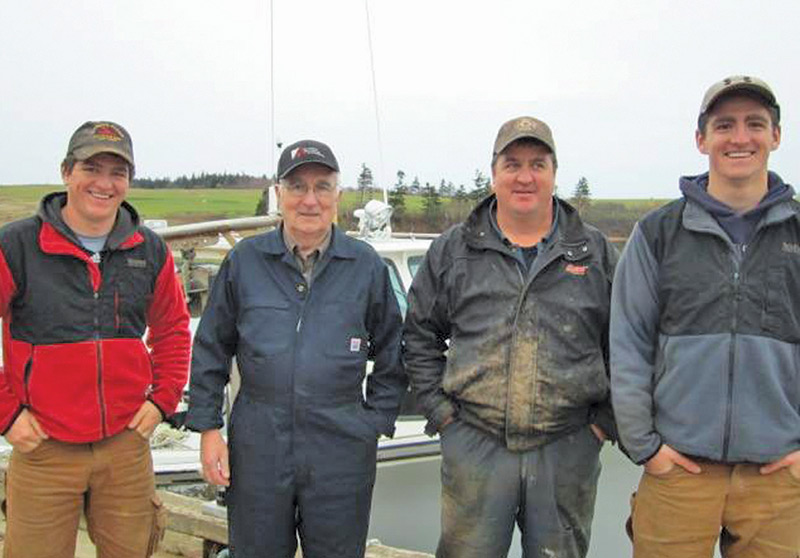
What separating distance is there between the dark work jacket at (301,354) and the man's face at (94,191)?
50cm

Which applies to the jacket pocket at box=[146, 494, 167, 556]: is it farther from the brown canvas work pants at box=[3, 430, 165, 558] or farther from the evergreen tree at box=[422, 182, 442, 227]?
the evergreen tree at box=[422, 182, 442, 227]

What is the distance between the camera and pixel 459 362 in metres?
2.77

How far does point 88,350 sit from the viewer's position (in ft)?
9.19

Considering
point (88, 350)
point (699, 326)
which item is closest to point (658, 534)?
point (699, 326)

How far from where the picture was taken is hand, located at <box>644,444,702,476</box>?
250cm

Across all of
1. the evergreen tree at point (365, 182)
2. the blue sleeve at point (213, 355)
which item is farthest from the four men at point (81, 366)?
the evergreen tree at point (365, 182)

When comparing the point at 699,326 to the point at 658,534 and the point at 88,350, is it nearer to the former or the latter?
the point at 658,534

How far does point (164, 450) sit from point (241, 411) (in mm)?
3582

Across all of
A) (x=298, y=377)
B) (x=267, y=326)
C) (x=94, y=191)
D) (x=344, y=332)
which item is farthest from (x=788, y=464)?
(x=94, y=191)

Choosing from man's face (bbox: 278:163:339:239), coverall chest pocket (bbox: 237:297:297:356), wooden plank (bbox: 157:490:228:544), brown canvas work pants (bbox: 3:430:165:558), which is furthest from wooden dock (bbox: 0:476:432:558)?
man's face (bbox: 278:163:339:239)

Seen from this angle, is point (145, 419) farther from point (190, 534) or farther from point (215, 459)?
point (190, 534)

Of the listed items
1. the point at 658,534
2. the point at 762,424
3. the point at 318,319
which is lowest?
the point at 658,534

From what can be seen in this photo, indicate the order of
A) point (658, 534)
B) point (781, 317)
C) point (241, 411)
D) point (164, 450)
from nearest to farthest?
point (781, 317)
point (658, 534)
point (241, 411)
point (164, 450)

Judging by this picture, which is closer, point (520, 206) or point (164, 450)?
point (520, 206)
